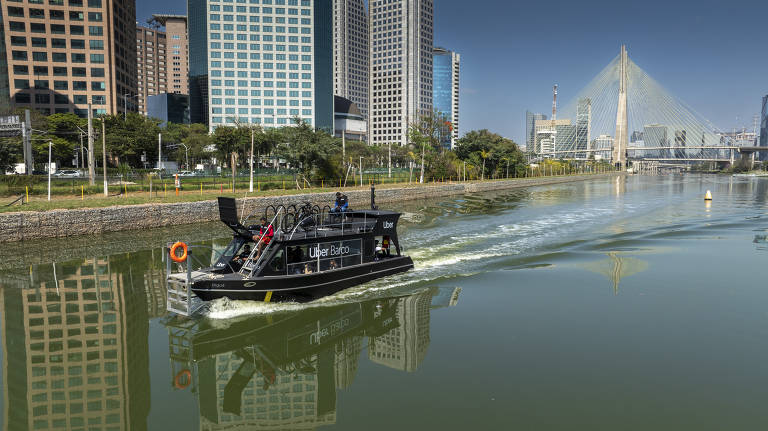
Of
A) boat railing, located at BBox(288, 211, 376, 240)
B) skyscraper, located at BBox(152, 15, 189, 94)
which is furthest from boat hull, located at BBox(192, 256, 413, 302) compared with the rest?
skyscraper, located at BBox(152, 15, 189, 94)

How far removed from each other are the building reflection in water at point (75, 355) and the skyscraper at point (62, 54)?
84885mm

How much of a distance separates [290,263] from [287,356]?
3.22 meters

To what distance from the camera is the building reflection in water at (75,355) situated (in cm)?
804

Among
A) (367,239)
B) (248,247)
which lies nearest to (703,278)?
(367,239)

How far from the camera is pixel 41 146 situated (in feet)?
175

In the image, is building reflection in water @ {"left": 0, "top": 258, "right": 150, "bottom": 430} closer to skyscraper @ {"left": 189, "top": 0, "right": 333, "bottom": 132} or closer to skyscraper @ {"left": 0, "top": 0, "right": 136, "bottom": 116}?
skyscraper @ {"left": 0, "top": 0, "right": 136, "bottom": 116}

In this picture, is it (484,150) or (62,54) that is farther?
(62,54)

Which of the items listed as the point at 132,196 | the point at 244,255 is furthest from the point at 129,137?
the point at 244,255

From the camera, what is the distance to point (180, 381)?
29.9ft

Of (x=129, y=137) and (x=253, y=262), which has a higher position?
(x=129, y=137)

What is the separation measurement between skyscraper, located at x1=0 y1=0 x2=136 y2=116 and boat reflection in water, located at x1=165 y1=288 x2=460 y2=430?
8946 centimetres

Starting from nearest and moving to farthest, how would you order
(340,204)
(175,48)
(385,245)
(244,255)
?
(244,255), (385,245), (340,204), (175,48)

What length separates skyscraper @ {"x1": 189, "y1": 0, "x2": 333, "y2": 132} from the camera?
117188 mm

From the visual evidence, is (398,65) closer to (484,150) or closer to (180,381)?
(484,150)
